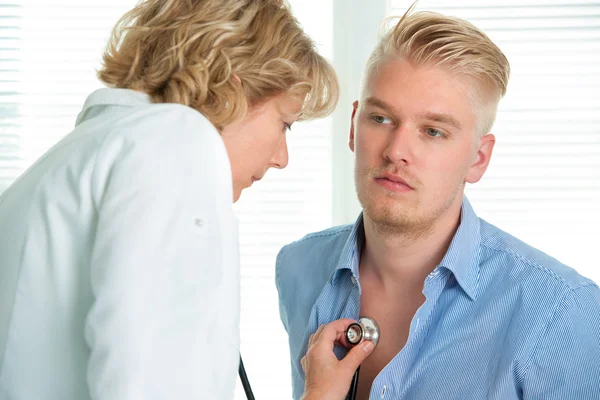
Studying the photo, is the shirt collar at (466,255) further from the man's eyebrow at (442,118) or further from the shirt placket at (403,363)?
the man's eyebrow at (442,118)

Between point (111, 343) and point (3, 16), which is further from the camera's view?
point (3, 16)

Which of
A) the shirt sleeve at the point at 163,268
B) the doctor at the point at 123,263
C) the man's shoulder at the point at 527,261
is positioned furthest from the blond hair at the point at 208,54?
the man's shoulder at the point at 527,261

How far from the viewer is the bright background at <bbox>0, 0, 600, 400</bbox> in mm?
2586

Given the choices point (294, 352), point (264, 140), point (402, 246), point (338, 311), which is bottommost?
point (294, 352)

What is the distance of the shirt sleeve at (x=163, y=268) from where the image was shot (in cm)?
92

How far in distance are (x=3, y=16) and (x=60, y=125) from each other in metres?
0.46

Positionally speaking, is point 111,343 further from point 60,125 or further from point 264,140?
point 60,125

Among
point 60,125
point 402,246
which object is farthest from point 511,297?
point 60,125

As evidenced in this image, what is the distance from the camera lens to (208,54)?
1.21 meters

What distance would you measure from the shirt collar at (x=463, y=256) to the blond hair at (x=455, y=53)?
0.22 m

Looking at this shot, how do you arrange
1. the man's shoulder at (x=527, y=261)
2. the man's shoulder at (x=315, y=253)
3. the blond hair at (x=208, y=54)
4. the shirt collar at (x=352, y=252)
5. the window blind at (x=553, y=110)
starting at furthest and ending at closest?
the window blind at (x=553, y=110) → the man's shoulder at (x=315, y=253) → the shirt collar at (x=352, y=252) → the man's shoulder at (x=527, y=261) → the blond hair at (x=208, y=54)

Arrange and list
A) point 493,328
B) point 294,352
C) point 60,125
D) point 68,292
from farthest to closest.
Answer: point 60,125 → point 294,352 → point 493,328 → point 68,292

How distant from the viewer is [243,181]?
4.73ft

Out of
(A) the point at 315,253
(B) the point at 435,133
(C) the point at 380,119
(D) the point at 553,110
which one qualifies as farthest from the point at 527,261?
(D) the point at 553,110
